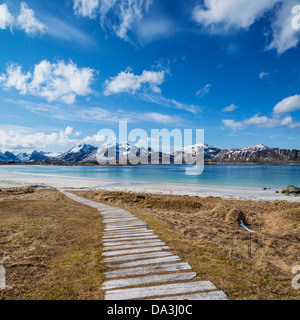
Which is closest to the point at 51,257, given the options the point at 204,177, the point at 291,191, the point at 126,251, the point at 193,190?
the point at 126,251

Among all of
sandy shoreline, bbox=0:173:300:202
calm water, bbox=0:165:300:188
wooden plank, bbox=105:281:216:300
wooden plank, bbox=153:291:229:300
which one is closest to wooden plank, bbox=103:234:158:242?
wooden plank, bbox=105:281:216:300

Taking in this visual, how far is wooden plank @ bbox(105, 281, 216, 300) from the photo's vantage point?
467cm

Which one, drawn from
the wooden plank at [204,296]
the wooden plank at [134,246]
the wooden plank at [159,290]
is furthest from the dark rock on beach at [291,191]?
the wooden plank at [204,296]

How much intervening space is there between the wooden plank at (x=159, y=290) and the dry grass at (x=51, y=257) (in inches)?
16.9

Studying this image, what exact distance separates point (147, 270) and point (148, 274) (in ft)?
0.71

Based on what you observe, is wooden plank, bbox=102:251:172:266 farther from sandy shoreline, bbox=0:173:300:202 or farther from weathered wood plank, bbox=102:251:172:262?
sandy shoreline, bbox=0:173:300:202

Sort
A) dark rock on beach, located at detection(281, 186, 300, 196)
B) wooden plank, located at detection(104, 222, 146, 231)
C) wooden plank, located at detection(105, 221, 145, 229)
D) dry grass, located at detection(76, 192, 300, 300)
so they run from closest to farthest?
1. dry grass, located at detection(76, 192, 300, 300)
2. wooden plank, located at detection(104, 222, 146, 231)
3. wooden plank, located at detection(105, 221, 145, 229)
4. dark rock on beach, located at detection(281, 186, 300, 196)

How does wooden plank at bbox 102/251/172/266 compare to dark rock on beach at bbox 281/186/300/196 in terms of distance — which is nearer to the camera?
wooden plank at bbox 102/251/172/266

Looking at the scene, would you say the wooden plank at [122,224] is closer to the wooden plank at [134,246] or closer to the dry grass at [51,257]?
the dry grass at [51,257]

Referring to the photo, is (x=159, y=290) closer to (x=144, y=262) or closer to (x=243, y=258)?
(x=144, y=262)

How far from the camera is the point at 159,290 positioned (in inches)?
191

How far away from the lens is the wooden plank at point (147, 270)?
5.69 meters

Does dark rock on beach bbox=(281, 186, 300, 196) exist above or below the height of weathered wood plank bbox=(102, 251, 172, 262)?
below
